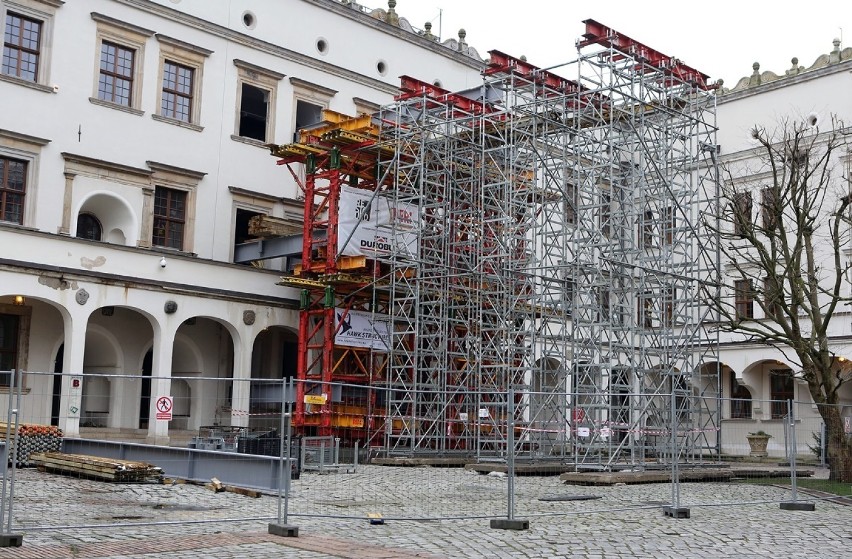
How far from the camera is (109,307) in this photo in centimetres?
3184

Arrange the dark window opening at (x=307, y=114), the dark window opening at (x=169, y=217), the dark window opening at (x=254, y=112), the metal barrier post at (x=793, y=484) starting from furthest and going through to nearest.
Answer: the dark window opening at (x=307, y=114) → the dark window opening at (x=254, y=112) → the dark window opening at (x=169, y=217) → the metal barrier post at (x=793, y=484)

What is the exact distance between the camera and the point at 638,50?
28.8 meters

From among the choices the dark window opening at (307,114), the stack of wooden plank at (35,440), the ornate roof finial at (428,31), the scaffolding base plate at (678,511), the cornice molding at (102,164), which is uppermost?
the ornate roof finial at (428,31)

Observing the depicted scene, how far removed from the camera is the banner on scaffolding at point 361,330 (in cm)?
3259

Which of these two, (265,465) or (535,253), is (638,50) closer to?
(535,253)

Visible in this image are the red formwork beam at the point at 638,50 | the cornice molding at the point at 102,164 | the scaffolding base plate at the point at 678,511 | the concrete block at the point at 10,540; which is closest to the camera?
the concrete block at the point at 10,540

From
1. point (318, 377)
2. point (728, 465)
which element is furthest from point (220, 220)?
point (728, 465)

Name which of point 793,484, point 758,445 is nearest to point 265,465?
point 793,484

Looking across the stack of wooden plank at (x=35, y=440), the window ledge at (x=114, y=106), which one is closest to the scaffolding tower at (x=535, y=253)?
the window ledge at (x=114, y=106)

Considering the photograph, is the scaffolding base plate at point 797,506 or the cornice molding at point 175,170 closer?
the scaffolding base plate at point 797,506

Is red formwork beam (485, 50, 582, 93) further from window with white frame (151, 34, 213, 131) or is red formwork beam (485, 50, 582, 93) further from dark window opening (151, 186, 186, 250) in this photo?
dark window opening (151, 186, 186, 250)

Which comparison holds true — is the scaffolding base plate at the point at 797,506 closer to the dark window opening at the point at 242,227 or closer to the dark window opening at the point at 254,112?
the dark window opening at the point at 242,227

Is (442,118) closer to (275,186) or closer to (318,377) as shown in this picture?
(275,186)

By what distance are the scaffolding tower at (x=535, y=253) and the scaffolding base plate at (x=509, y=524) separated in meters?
12.4
